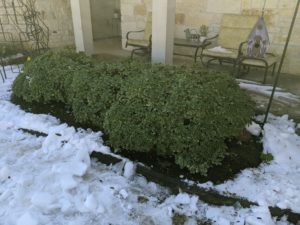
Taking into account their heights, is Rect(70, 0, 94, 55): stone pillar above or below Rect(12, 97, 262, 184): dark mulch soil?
above

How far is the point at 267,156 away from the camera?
2.45m

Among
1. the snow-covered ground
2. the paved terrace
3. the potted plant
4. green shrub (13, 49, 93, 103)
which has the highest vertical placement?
the potted plant

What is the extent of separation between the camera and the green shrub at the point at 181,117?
2.27 m

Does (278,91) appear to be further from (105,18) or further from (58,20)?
(105,18)

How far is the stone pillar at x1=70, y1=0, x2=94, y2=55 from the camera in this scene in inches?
179

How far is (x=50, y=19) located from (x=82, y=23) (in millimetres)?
2077

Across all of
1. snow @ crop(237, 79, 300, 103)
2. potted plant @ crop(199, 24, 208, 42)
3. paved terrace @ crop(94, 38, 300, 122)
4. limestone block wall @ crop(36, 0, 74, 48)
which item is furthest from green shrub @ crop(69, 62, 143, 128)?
limestone block wall @ crop(36, 0, 74, 48)

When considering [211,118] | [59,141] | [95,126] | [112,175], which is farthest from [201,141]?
[59,141]

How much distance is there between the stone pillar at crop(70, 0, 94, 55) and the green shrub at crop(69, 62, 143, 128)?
1.91 m

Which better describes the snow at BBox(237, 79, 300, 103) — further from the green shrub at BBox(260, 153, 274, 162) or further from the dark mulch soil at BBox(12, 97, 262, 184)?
the green shrub at BBox(260, 153, 274, 162)

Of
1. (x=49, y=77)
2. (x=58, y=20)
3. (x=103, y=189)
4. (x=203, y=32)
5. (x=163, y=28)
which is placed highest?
(x=163, y=28)

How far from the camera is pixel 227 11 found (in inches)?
187

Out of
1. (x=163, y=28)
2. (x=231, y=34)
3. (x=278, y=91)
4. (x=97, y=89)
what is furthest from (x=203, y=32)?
(x=97, y=89)

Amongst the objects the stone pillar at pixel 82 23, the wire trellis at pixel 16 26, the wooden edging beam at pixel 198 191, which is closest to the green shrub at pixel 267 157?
the wooden edging beam at pixel 198 191
